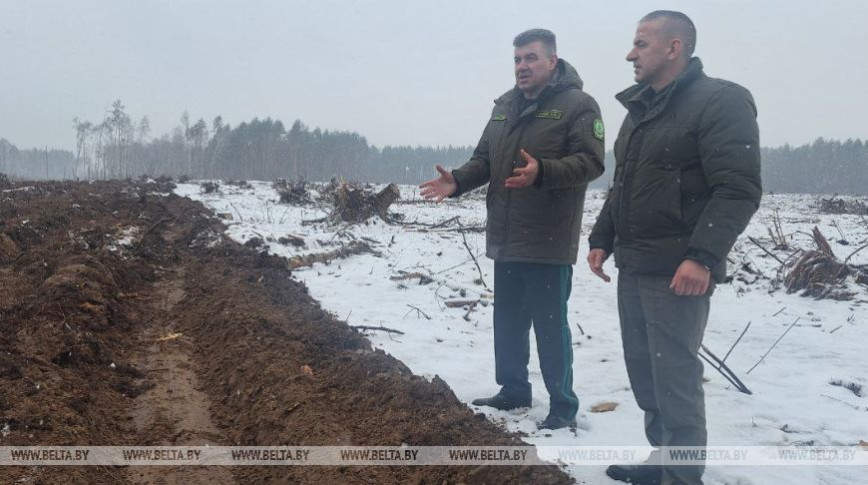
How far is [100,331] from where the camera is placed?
467 cm

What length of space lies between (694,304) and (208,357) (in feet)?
12.7

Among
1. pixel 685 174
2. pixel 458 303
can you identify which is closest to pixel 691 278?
pixel 685 174

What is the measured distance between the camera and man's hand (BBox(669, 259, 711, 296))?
208 centimetres

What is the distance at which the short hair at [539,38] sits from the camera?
10.3ft

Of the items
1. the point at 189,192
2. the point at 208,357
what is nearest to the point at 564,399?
the point at 208,357

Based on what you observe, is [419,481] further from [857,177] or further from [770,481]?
[857,177]

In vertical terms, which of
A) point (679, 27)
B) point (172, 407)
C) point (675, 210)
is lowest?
point (172, 407)

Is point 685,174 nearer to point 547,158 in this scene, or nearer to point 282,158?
point 547,158

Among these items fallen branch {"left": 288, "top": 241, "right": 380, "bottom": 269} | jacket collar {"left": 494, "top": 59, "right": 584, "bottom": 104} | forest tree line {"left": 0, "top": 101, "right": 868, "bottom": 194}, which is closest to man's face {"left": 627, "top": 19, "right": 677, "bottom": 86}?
jacket collar {"left": 494, "top": 59, "right": 584, "bottom": 104}

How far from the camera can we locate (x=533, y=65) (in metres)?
3.15

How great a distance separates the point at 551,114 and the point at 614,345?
2.82 meters

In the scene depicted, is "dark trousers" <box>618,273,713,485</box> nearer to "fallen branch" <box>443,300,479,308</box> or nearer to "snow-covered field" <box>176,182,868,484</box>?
"snow-covered field" <box>176,182,868,484</box>

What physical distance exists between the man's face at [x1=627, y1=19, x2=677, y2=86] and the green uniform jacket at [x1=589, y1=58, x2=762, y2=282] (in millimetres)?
92

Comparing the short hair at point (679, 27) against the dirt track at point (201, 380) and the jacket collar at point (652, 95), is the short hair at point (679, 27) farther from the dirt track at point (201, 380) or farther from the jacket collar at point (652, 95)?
the dirt track at point (201, 380)
